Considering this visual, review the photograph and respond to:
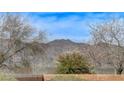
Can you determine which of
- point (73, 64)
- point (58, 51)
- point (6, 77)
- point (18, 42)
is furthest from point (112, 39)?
point (6, 77)

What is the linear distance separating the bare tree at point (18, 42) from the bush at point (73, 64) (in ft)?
0.93

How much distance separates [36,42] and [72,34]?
0.42 m

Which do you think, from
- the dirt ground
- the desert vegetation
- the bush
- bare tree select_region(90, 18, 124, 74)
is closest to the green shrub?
the desert vegetation

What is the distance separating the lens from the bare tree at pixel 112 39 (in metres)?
7.01

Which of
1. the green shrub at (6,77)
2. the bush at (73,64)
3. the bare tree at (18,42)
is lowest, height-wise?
the green shrub at (6,77)

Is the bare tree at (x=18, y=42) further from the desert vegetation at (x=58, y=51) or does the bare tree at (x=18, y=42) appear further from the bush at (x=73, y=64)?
the bush at (x=73, y=64)

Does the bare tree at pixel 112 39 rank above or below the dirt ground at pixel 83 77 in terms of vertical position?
above

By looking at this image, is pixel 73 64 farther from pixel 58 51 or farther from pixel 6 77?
pixel 6 77

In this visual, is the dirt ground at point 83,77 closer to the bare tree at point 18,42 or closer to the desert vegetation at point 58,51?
the desert vegetation at point 58,51

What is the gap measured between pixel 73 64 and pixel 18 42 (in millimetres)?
674

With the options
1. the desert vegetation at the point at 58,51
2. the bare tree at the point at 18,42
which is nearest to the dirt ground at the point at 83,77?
the desert vegetation at the point at 58,51

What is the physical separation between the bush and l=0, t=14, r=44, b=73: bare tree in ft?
0.93
